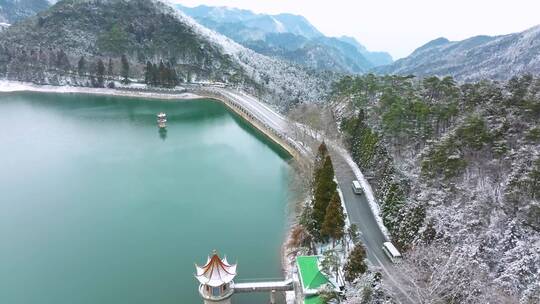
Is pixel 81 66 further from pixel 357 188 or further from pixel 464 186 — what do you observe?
pixel 464 186

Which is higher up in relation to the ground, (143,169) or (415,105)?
(415,105)

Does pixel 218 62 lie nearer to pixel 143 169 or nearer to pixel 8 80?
pixel 8 80

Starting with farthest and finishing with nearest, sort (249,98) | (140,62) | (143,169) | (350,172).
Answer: (140,62), (249,98), (143,169), (350,172)

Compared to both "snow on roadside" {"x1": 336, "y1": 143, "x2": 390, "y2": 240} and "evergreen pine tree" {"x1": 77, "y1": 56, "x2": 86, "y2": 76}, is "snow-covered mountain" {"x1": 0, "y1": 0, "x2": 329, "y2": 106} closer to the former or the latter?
"evergreen pine tree" {"x1": 77, "y1": 56, "x2": 86, "y2": 76}

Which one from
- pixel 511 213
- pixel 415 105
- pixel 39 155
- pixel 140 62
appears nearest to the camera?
pixel 511 213

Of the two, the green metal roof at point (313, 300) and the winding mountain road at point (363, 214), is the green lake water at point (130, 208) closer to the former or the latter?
the green metal roof at point (313, 300)

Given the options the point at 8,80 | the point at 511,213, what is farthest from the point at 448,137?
the point at 8,80
